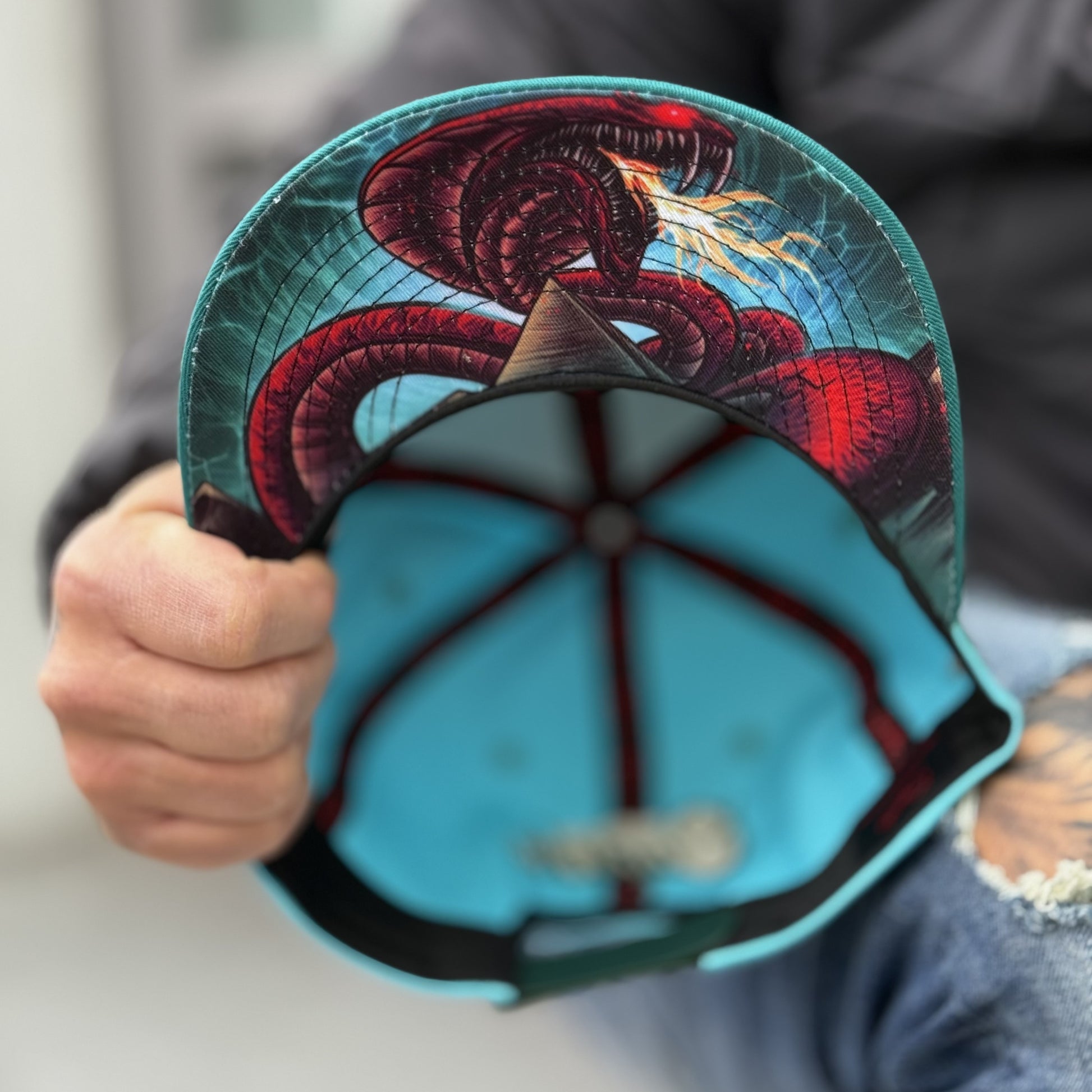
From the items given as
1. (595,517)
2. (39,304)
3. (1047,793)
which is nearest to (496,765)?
(595,517)

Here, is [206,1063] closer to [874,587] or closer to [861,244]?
[874,587]

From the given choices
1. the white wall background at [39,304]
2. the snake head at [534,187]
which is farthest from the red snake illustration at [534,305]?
the white wall background at [39,304]

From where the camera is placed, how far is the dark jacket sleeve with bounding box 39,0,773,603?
41 centimetres

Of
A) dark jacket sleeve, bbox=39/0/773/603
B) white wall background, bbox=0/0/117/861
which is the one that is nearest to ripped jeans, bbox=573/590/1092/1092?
dark jacket sleeve, bbox=39/0/773/603

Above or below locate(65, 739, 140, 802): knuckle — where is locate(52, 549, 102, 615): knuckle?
above

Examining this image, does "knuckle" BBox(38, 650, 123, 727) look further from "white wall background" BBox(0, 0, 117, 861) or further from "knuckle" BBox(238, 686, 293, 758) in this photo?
"white wall background" BBox(0, 0, 117, 861)

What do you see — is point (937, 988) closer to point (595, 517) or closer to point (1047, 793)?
point (1047, 793)

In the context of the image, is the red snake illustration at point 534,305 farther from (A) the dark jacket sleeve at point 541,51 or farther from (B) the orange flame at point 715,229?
(A) the dark jacket sleeve at point 541,51

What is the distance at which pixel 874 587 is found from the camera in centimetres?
38

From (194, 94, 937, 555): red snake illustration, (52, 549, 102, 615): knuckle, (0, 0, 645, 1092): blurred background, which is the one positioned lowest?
(0, 0, 645, 1092): blurred background

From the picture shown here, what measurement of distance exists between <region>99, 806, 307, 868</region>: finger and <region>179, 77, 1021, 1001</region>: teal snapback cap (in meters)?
0.03

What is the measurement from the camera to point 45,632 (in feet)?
1.86

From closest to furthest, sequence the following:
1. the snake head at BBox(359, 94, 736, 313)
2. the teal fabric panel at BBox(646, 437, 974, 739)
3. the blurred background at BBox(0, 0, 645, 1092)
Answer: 1. the snake head at BBox(359, 94, 736, 313)
2. the teal fabric panel at BBox(646, 437, 974, 739)
3. the blurred background at BBox(0, 0, 645, 1092)

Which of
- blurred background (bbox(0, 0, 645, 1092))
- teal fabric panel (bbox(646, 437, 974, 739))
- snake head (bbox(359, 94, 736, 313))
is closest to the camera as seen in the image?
snake head (bbox(359, 94, 736, 313))
